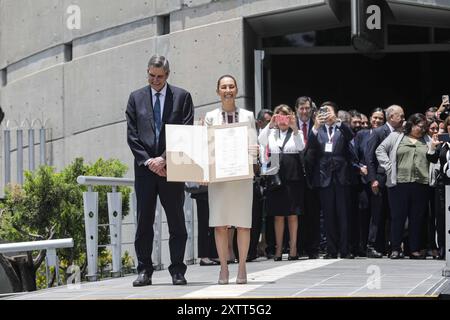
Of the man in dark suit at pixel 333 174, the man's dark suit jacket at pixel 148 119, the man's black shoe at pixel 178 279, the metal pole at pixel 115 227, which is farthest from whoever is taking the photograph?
the man in dark suit at pixel 333 174

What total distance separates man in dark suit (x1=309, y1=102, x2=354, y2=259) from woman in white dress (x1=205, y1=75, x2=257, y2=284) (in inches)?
171

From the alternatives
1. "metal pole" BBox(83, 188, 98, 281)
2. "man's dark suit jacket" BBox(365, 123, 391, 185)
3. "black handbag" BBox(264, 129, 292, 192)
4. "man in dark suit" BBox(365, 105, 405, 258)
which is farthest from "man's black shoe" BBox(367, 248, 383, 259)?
"metal pole" BBox(83, 188, 98, 281)

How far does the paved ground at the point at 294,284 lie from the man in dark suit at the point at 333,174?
109 centimetres

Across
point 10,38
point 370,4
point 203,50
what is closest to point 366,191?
point 370,4

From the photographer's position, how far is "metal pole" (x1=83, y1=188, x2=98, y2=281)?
1261cm

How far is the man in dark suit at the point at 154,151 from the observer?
11.3m

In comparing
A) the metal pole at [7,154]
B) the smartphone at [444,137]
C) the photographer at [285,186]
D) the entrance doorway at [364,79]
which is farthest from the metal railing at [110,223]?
the metal pole at [7,154]

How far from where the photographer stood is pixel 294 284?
37.0 ft

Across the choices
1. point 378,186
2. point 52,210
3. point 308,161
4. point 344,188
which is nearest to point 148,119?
point 308,161

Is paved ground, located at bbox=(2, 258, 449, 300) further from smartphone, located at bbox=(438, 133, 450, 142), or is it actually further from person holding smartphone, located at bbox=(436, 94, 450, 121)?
person holding smartphone, located at bbox=(436, 94, 450, 121)

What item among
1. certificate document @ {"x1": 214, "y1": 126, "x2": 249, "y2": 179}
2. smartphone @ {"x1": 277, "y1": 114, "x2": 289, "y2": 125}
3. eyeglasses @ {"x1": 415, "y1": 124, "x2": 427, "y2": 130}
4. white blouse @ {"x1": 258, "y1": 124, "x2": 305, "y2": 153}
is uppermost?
smartphone @ {"x1": 277, "y1": 114, "x2": 289, "y2": 125}

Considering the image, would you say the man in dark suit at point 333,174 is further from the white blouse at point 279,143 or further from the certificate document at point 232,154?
the certificate document at point 232,154
